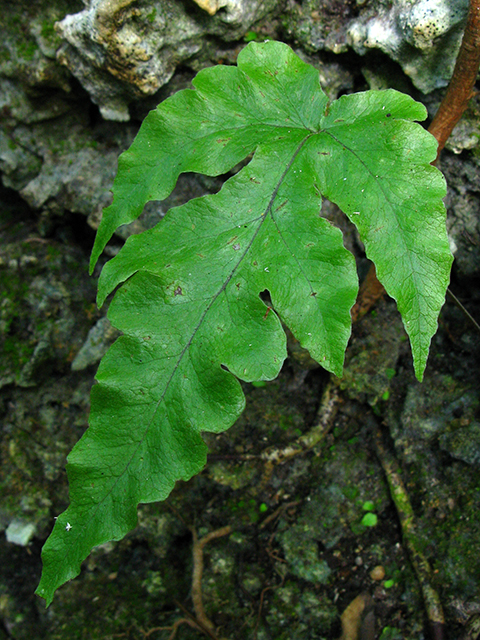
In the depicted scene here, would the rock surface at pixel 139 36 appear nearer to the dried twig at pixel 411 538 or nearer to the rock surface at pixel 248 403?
the rock surface at pixel 248 403

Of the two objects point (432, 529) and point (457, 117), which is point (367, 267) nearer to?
point (457, 117)

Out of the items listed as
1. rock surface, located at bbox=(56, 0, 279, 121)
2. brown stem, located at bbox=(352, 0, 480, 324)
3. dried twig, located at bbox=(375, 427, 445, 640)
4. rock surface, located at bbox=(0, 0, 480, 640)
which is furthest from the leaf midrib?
dried twig, located at bbox=(375, 427, 445, 640)

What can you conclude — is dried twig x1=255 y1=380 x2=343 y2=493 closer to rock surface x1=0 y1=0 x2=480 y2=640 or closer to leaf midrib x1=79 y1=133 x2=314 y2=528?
rock surface x1=0 y1=0 x2=480 y2=640

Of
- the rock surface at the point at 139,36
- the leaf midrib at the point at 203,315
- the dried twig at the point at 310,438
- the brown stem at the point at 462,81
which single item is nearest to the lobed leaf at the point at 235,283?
the leaf midrib at the point at 203,315

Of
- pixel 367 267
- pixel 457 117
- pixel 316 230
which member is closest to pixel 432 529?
pixel 367 267

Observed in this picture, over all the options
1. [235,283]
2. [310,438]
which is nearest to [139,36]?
[235,283]

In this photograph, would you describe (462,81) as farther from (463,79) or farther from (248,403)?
(248,403)
